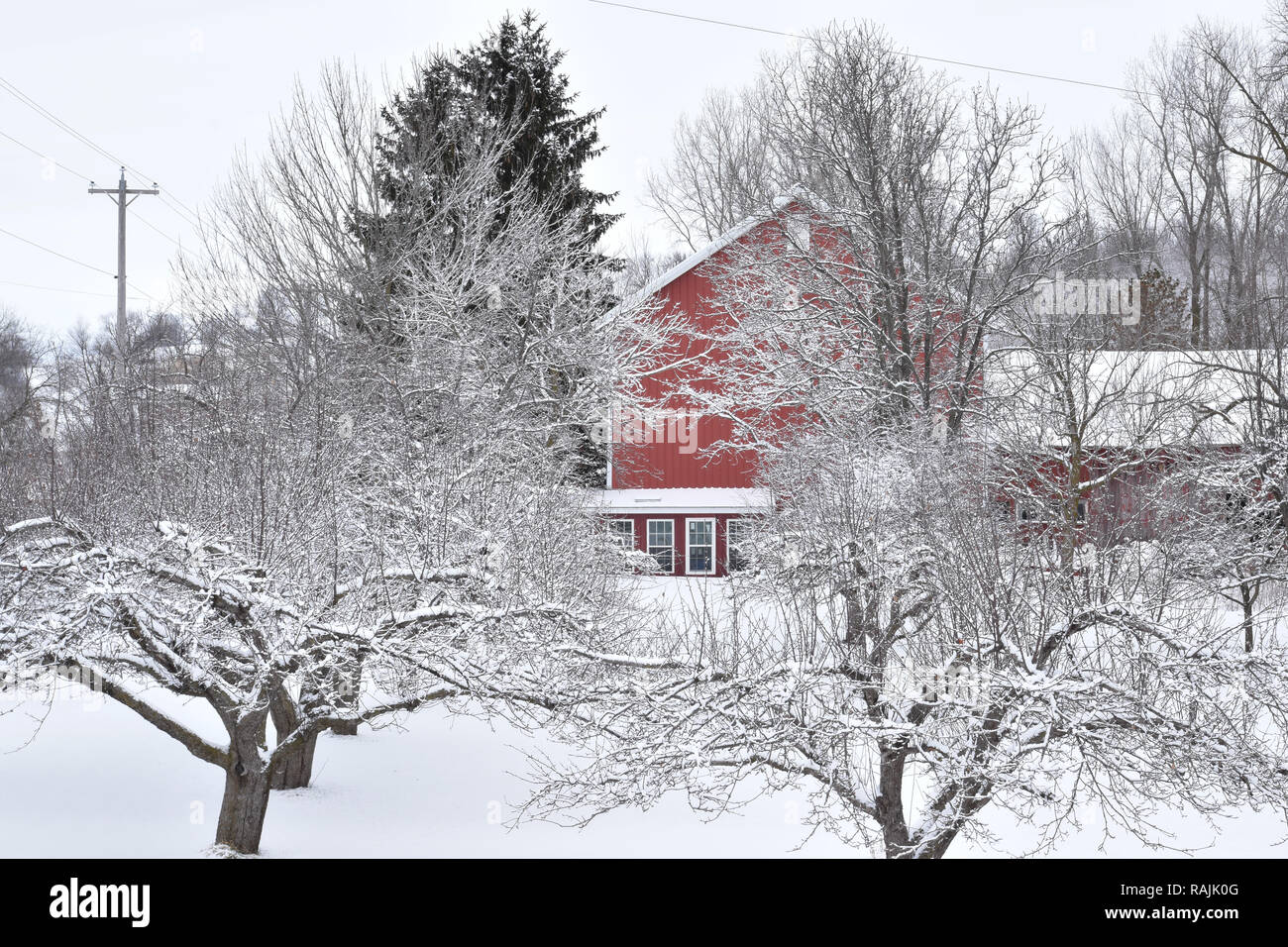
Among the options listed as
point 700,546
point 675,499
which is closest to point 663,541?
point 700,546

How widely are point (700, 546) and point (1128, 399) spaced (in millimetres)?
9181

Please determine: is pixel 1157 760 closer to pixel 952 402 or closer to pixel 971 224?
pixel 952 402

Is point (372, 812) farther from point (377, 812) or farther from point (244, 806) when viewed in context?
point (244, 806)

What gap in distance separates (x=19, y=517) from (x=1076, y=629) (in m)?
8.22

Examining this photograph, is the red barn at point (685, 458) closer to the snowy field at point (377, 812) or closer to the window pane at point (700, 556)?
the window pane at point (700, 556)

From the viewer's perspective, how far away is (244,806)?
9781mm

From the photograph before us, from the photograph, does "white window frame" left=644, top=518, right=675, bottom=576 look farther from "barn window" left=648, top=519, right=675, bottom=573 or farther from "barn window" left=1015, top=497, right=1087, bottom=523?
"barn window" left=1015, top=497, right=1087, bottom=523

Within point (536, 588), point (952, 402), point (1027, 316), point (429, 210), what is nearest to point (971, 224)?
point (1027, 316)

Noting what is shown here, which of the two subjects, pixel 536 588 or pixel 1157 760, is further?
pixel 536 588

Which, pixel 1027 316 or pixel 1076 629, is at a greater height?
pixel 1027 316

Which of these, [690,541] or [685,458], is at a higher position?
[685,458]

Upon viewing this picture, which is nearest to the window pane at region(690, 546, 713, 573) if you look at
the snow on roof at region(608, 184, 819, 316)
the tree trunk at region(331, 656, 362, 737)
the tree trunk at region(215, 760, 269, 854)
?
the snow on roof at region(608, 184, 819, 316)
